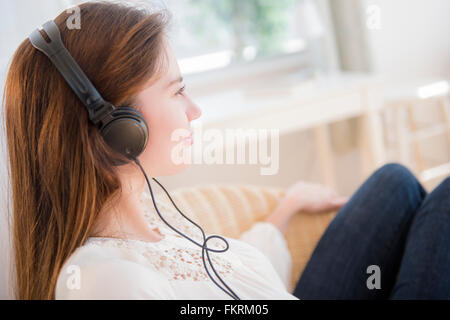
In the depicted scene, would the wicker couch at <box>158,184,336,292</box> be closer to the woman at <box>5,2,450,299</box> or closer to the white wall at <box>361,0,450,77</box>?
the woman at <box>5,2,450,299</box>

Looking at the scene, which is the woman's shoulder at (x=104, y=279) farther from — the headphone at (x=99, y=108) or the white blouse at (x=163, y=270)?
the headphone at (x=99, y=108)

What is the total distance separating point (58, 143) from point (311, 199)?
2.01ft

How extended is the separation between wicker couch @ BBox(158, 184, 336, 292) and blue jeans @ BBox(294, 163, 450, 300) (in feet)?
0.12

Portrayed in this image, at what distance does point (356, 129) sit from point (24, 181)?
6.15 feet

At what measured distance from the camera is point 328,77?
1933 millimetres

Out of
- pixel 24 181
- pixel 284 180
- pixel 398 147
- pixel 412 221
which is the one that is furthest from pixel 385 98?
pixel 24 181

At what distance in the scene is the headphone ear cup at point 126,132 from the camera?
1.48 ft

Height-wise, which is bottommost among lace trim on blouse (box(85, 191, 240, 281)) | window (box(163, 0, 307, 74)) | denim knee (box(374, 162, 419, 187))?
denim knee (box(374, 162, 419, 187))

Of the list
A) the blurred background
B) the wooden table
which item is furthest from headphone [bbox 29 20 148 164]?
the blurred background

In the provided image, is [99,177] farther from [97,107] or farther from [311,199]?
[311,199]

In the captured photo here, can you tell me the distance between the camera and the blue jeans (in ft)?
2.51
